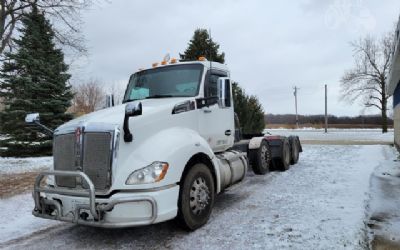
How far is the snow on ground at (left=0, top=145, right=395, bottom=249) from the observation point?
510 cm

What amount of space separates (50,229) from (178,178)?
264 centimetres

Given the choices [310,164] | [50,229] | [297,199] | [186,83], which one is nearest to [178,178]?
[186,83]

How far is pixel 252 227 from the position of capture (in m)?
5.70

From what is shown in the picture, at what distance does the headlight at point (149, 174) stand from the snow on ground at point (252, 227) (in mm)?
1010

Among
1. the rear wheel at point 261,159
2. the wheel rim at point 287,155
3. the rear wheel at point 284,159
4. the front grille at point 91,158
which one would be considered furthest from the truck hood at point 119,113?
the wheel rim at point 287,155

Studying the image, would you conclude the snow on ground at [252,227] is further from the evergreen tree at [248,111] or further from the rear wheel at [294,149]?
the evergreen tree at [248,111]

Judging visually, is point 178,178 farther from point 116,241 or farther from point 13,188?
point 13,188

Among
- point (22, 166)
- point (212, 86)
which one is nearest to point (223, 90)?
point (212, 86)

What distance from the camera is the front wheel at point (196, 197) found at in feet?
17.6

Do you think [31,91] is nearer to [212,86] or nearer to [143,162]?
[212,86]

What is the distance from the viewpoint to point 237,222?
237 inches

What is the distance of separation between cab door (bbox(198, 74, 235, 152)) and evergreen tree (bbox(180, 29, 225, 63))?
782 centimetres

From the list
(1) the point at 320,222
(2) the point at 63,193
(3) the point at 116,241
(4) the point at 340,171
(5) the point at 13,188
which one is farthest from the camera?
(4) the point at 340,171

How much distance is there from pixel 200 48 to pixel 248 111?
4.09 m
